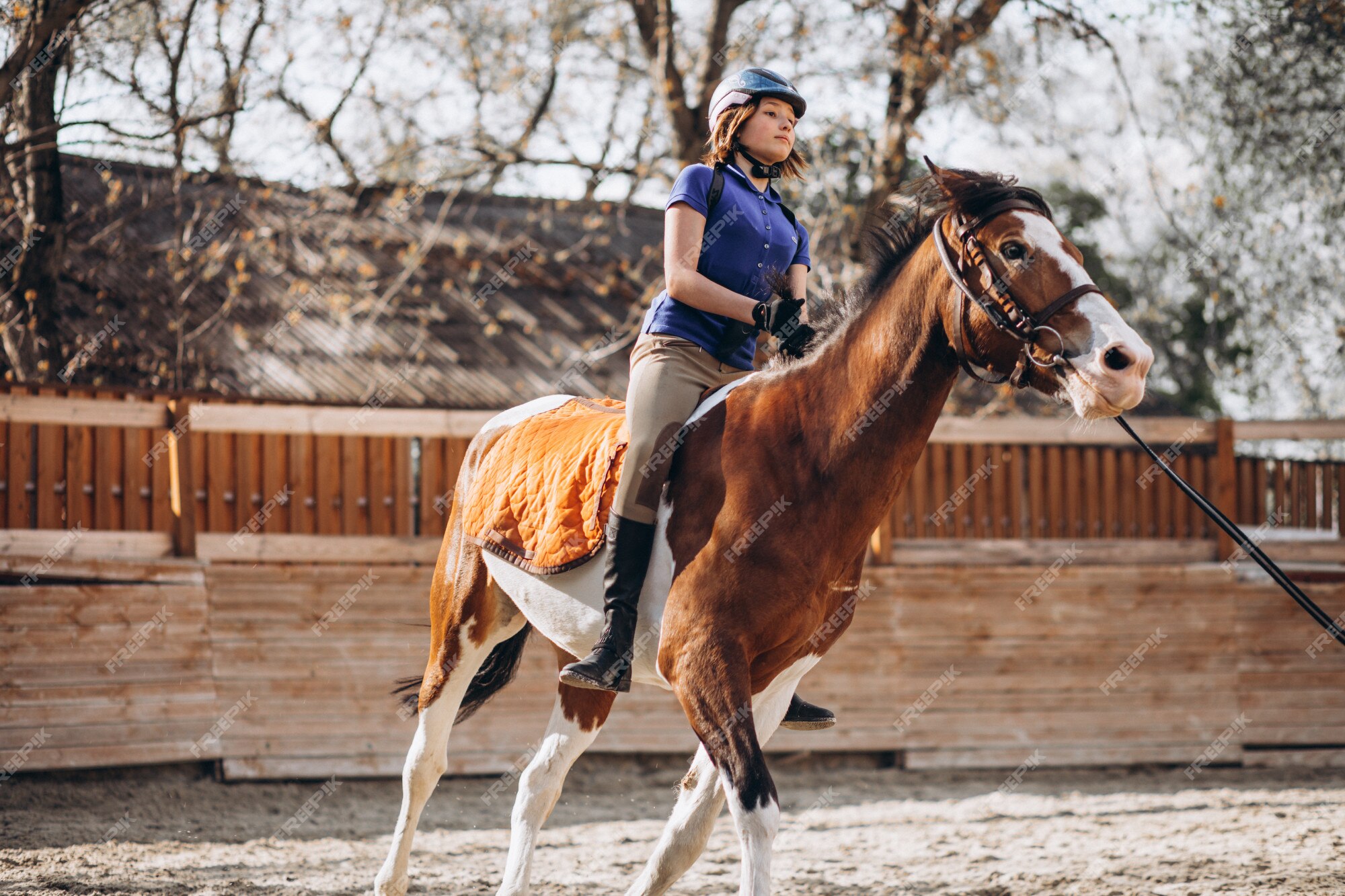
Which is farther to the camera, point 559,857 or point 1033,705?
point 1033,705

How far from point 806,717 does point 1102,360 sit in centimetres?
158

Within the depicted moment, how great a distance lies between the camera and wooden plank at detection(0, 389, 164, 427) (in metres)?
6.34

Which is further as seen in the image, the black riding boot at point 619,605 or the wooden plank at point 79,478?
the wooden plank at point 79,478

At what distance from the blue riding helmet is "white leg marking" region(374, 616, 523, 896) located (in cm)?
198

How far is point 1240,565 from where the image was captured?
8023mm

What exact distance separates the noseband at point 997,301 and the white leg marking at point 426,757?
209 cm

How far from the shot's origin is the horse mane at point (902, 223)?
2.74 m

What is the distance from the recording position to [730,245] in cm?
319

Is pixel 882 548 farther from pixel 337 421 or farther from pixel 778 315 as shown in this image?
pixel 778 315

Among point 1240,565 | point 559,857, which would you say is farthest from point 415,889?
point 1240,565

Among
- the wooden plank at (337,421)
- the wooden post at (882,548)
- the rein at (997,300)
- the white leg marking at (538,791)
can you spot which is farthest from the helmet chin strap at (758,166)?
the wooden post at (882,548)

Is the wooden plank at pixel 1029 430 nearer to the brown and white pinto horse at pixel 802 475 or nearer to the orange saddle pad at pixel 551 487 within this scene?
the orange saddle pad at pixel 551 487

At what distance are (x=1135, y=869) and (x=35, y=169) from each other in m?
8.82

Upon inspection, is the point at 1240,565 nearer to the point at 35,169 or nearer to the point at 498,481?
the point at 498,481
